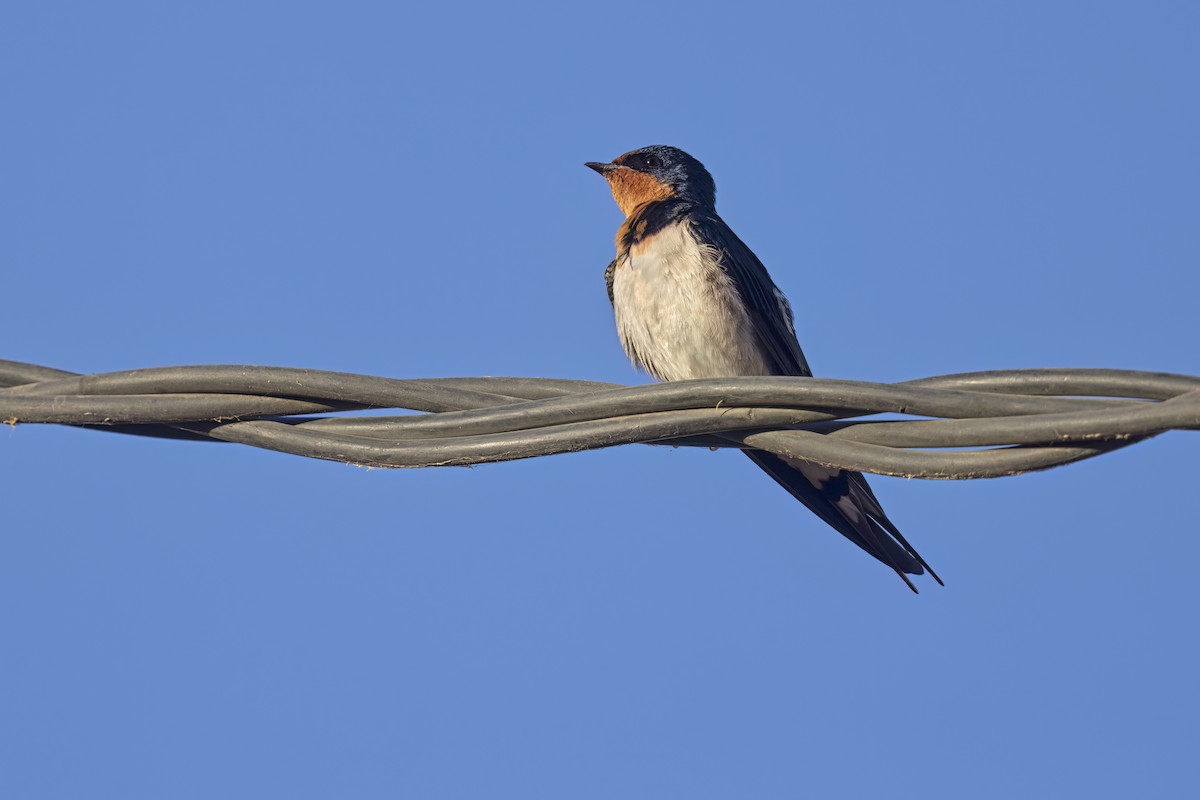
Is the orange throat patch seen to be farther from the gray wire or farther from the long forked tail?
the gray wire

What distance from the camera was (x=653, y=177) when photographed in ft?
26.0

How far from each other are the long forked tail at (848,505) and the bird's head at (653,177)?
7.49ft

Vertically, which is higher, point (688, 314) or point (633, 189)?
point (633, 189)

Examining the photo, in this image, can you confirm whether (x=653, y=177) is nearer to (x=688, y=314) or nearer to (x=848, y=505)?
(x=688, y=314)

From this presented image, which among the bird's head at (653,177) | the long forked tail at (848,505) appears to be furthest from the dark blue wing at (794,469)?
the bird's head at (653,177)

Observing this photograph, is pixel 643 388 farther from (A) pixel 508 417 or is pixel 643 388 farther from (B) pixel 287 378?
(B) pixel 287 378

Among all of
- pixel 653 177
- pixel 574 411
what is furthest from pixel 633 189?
pixel 574 411

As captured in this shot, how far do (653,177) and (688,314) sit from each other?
5.34ft

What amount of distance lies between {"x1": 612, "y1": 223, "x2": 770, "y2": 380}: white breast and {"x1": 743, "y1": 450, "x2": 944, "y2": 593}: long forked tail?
25.4 inches

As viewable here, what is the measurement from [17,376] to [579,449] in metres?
1.66

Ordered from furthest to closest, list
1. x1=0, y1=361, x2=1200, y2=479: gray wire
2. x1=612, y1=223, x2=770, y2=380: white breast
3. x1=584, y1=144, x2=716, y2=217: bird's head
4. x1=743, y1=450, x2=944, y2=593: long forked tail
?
1. x1=584, y1=144, x2=716, y2=217: bird's head
2. x1=612, y1=223, x2=770, y2=380: white breast
3. x1=743, y1=450, x2=944, y2=593: long forked tail
4. x1=0, y1=361, x2=1200, y2=479: gray wire

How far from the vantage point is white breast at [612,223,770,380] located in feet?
21.6

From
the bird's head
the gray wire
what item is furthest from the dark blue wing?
the gray wire

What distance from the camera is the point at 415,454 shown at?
376 cm
